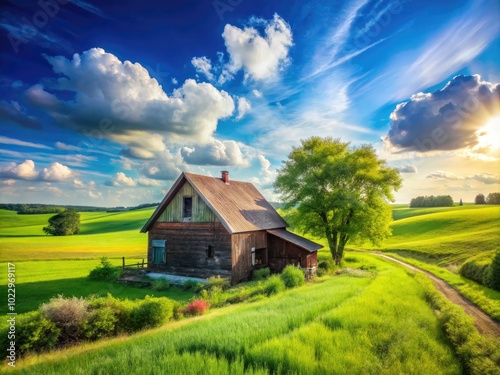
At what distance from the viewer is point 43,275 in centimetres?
2512

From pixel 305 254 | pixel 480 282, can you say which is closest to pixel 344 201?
pixel 305 254

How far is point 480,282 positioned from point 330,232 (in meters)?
14.7

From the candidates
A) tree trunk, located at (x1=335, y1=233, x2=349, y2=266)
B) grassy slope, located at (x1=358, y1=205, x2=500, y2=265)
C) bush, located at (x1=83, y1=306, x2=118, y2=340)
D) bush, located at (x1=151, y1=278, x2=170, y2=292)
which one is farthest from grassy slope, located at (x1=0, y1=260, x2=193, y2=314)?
grassy slope, located at (x1=358, y1=205, x2=500, y2=265)

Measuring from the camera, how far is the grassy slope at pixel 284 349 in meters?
5.93

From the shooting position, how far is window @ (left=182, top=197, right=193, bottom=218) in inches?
951

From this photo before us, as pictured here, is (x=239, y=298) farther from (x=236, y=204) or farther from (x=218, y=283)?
(x=236, y=204)

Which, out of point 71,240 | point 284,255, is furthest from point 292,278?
point 71,240

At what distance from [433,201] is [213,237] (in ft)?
379

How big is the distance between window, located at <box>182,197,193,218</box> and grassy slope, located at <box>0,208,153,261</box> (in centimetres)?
2132

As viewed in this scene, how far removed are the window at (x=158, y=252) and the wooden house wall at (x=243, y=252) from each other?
7266mm

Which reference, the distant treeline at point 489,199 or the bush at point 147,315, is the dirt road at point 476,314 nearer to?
the bush at point 147,315

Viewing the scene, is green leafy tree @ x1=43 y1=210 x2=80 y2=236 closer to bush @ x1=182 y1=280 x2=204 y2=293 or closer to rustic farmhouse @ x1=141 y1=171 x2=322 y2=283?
rustic farmhouse @ x1=141 y1=171 x2=322 y2=283

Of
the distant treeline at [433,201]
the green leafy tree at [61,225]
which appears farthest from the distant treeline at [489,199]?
the green leafy tree at [61,225]

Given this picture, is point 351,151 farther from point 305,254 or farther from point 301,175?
point 305,254
